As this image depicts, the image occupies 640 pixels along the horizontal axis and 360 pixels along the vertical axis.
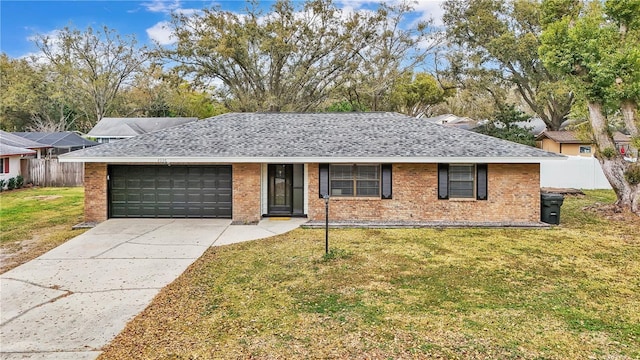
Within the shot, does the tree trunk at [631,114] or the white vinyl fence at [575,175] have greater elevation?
the tree trunk at [631,114]

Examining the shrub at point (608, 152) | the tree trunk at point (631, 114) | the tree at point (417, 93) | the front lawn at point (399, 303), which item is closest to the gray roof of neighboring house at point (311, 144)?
the front lawn at point (399, 303)

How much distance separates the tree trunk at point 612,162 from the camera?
1309 centimetres

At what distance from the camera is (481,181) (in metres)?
12.0

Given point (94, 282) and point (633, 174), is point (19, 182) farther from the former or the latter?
point (633, 174)

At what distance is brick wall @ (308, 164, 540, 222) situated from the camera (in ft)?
39.2

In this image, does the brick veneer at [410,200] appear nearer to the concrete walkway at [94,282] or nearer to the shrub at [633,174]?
the concrete walkway at [94,282]

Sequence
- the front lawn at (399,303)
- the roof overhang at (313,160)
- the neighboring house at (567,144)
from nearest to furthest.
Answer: the front lawn at (399,303)
the roof overhang at (313,160)
the neighboring house at (567,144)

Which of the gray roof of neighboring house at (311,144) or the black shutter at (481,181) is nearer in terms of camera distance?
the gray roof of neighboring house at (311,144)

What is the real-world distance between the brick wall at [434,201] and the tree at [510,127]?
50.6 feet

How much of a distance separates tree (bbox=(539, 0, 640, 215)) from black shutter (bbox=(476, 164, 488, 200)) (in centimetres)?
474

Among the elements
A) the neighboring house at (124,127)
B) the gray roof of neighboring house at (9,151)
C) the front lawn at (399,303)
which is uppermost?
the neighboring house at (124,127)

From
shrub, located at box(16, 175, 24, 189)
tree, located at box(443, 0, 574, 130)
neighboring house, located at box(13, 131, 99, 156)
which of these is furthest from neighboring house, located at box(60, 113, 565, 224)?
neighboring house, located at box(13, 131, 99, 156)

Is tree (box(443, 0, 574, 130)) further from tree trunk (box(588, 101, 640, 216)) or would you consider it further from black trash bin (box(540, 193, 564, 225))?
black trash bin (box(540, 193, 564, 225))

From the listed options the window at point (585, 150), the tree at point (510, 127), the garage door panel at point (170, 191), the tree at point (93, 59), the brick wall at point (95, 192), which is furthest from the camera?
the tree at point (93, 59)
